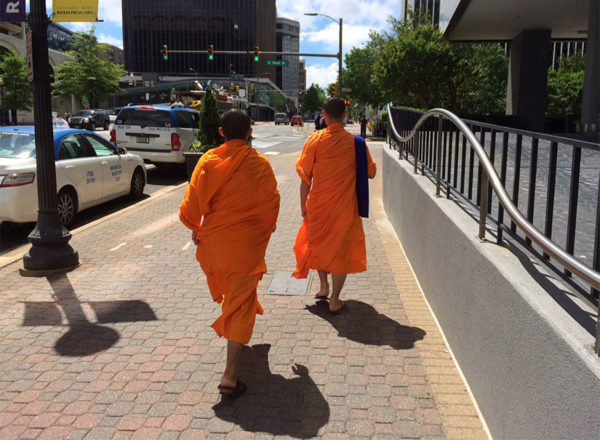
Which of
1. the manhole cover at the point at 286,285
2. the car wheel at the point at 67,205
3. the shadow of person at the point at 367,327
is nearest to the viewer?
the shadow of person at the point at 367,327

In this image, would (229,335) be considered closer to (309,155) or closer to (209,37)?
(309,155)

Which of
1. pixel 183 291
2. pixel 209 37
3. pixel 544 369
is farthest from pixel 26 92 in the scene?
pixel 209 37

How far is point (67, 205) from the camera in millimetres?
8938

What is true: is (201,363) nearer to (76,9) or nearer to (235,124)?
(235,124)

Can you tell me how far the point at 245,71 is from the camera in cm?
12512

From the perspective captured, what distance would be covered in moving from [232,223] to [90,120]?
47749 millimetres

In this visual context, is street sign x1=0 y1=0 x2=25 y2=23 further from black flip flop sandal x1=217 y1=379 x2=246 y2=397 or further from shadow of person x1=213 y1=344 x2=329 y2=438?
black flip flop sandal x1=217 y1=379 x2=246 y2=397

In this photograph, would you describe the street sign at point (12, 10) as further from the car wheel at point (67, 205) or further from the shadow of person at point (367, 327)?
the shadow of person at point (367, 327)

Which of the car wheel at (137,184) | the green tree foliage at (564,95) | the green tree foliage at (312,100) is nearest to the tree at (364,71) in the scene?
the green tree foliage at (564,95)

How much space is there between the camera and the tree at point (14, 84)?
49719mm

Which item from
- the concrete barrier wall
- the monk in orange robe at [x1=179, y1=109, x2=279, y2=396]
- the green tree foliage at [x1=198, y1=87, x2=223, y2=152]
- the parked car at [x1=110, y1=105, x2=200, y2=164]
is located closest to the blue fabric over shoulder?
the concrete barrier wall

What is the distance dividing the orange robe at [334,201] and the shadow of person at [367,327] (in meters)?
0.39

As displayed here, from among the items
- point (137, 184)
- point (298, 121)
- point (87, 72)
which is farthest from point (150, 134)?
point (298, 121)

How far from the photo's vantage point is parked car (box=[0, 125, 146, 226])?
307 inches
